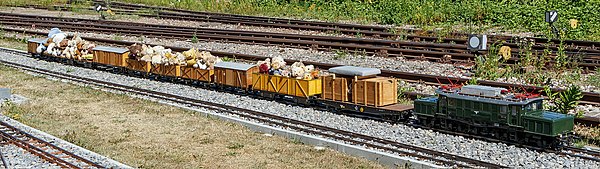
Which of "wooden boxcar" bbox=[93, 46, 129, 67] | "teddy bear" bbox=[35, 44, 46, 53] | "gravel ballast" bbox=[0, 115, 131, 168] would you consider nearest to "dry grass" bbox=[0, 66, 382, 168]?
"gravel ballast" bbox=[0, 115, 131, 168]

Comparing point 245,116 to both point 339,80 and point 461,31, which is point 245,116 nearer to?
point 339,80

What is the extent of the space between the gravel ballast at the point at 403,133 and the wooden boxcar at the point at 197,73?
414 mm

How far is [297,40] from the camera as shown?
110ft

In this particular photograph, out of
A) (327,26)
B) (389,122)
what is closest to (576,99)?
(389,122)

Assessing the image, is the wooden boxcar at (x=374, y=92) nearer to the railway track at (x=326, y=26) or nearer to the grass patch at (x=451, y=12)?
the railway track at (x=326, y=26)

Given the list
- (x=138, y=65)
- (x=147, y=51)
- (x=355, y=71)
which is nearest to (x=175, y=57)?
(x=147, y=51)

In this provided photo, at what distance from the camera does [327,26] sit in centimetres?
3862

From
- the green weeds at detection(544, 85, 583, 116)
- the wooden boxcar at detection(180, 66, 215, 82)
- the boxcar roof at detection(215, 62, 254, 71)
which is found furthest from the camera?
the wooden boxcar at detection(180, 66, 215, 82)

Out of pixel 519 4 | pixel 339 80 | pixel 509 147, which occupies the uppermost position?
pixel 519 4

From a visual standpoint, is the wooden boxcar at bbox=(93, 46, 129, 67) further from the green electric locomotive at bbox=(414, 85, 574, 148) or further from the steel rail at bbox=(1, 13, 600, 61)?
the green electric locomotive at bbox=(414, 85, 574, 148)

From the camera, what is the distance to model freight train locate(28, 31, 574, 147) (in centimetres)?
1616

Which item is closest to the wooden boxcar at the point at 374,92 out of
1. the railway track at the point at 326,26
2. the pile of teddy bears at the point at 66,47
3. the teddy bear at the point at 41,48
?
the railway track at the point at 326,26

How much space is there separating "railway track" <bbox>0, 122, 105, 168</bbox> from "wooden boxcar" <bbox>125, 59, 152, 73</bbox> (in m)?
9.41

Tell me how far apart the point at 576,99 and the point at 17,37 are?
112 ft
